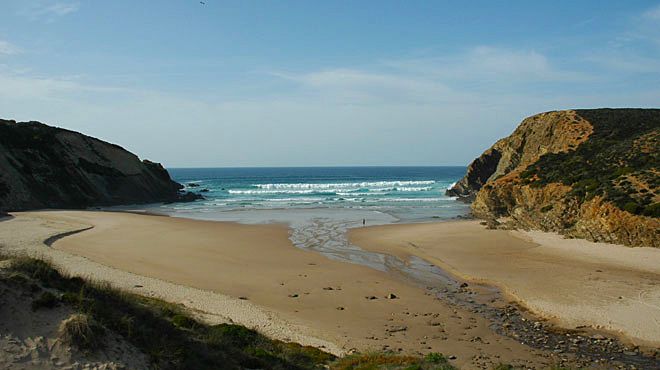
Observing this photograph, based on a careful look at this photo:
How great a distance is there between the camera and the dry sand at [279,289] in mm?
12508

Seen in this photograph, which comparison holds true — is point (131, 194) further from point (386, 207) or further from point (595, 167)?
point (595, 167)

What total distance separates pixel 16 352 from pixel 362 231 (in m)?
27.4

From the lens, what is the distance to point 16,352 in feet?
21.0

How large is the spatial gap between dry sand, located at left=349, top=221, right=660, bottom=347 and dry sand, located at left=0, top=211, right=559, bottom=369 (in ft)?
10.0

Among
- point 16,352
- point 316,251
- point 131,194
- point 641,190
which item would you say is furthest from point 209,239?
point 131,194

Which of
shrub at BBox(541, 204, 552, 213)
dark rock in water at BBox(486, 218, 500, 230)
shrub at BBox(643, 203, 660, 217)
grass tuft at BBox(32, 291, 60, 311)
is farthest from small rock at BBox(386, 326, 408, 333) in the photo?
dark rock in water at BBox(486, 218, 500, 230)

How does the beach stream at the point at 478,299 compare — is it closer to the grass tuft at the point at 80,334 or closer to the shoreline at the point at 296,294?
the shoreline at the point at 296,294

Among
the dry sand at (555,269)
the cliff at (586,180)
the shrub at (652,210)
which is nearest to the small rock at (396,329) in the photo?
the dry sand at (555,269)

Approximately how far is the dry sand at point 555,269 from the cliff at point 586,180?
140 centimetres

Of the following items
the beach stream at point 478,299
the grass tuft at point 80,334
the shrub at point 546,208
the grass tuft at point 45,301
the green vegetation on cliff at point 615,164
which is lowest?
the beach stream at point 478,299

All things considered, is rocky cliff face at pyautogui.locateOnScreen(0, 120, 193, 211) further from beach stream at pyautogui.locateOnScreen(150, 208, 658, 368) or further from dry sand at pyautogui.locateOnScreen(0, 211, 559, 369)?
beach stream at pyautogui.locateOnScreen(150, 208, 658, 368)

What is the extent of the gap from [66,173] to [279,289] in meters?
42.5

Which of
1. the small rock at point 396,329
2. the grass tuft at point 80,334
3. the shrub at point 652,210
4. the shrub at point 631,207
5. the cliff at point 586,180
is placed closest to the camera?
the grass tuft at point 80,334

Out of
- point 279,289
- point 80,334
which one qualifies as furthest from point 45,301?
point 279,289
